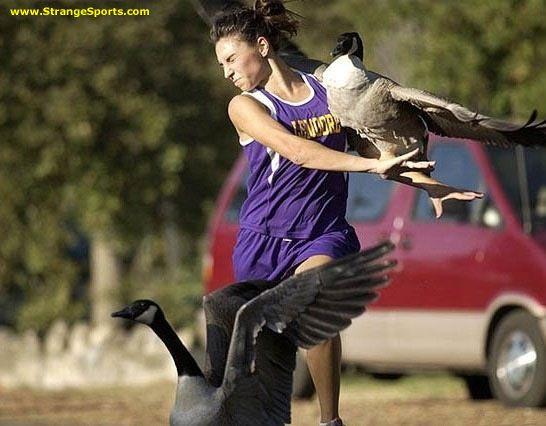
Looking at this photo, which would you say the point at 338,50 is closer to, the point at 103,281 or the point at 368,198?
the point at 368,198

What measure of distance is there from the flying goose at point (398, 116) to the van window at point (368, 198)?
228 inches

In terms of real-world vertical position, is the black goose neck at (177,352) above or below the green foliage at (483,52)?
below

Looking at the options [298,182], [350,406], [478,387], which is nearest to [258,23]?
[298,182]

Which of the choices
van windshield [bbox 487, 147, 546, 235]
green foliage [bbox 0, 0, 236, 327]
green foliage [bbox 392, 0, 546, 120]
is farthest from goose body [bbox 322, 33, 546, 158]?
green foliage [bbox 0, 0, 236, 327]

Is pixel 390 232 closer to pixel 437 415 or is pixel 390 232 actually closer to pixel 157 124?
pixel 437 415

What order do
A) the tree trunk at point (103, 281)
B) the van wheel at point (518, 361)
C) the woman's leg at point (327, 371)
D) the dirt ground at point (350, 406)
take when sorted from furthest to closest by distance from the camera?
the tree trunk at point (103, 281) < the dirt ground at point (350, 406) < the van wheel at point (518, 361) < the woman's leg at point (327, 371)

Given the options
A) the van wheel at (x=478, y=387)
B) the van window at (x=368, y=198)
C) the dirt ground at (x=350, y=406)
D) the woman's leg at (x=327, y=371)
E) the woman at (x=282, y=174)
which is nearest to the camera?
the woman at (x=282, y=174)

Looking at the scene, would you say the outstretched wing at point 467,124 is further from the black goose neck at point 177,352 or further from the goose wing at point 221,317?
the black goose neck at point 177,352

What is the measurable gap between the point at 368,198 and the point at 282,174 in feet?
19.5

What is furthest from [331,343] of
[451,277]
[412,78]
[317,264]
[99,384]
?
[99,384]

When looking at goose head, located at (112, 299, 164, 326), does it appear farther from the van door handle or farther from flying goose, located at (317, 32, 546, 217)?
the van door handle

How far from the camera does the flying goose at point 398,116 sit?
21.3ft

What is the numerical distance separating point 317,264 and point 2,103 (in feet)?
34.3

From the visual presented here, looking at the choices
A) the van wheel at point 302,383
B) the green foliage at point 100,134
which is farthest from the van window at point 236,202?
the green foliage at point 100,134
